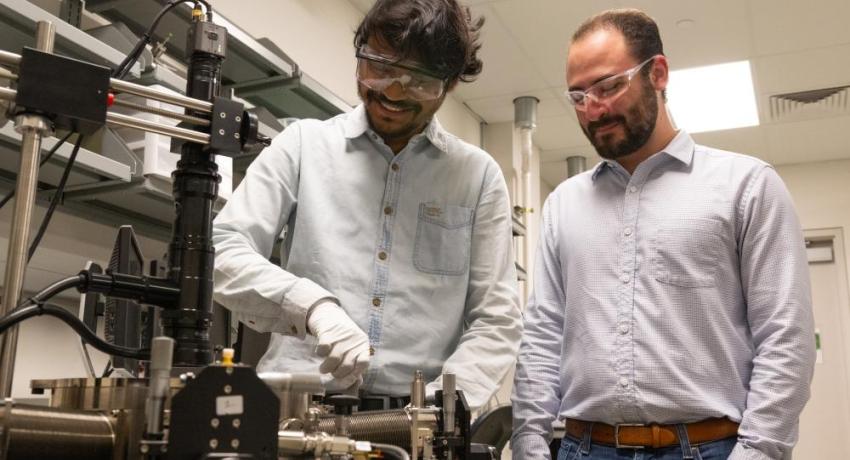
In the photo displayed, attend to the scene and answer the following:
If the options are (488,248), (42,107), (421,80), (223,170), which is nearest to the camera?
(42,107)

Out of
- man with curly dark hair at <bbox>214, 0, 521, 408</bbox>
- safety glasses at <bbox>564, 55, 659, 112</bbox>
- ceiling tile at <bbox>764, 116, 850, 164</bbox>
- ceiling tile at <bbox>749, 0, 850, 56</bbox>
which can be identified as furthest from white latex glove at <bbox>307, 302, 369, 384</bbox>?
ceiling tile at <bbox>764, 116, 850, 164</bbox>

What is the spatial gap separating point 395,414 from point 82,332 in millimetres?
413

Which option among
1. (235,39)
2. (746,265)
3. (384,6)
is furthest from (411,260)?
(235,39)

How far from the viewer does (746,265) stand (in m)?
1.54

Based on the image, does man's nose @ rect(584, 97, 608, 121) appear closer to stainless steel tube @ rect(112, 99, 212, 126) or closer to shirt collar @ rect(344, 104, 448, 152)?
shirt collar @ rect(344, 104, 448, 152)

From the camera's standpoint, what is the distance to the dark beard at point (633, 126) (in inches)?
67.4

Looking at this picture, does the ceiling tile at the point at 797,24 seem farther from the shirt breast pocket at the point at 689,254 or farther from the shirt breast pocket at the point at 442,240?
the shirt breast pocket at the point at 442,240

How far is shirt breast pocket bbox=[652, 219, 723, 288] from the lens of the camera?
1557 millimetres

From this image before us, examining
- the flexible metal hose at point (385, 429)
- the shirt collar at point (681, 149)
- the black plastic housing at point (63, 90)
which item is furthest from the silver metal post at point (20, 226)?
the shirt collar at point (681, 149)

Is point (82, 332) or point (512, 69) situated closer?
point (82, 332)

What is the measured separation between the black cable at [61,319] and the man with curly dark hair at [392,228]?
15.8 inches

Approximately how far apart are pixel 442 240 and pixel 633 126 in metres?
0.50

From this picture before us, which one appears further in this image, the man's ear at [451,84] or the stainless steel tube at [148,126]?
the man's ear at [451,84]

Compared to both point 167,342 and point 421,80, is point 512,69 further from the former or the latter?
point 167,342
